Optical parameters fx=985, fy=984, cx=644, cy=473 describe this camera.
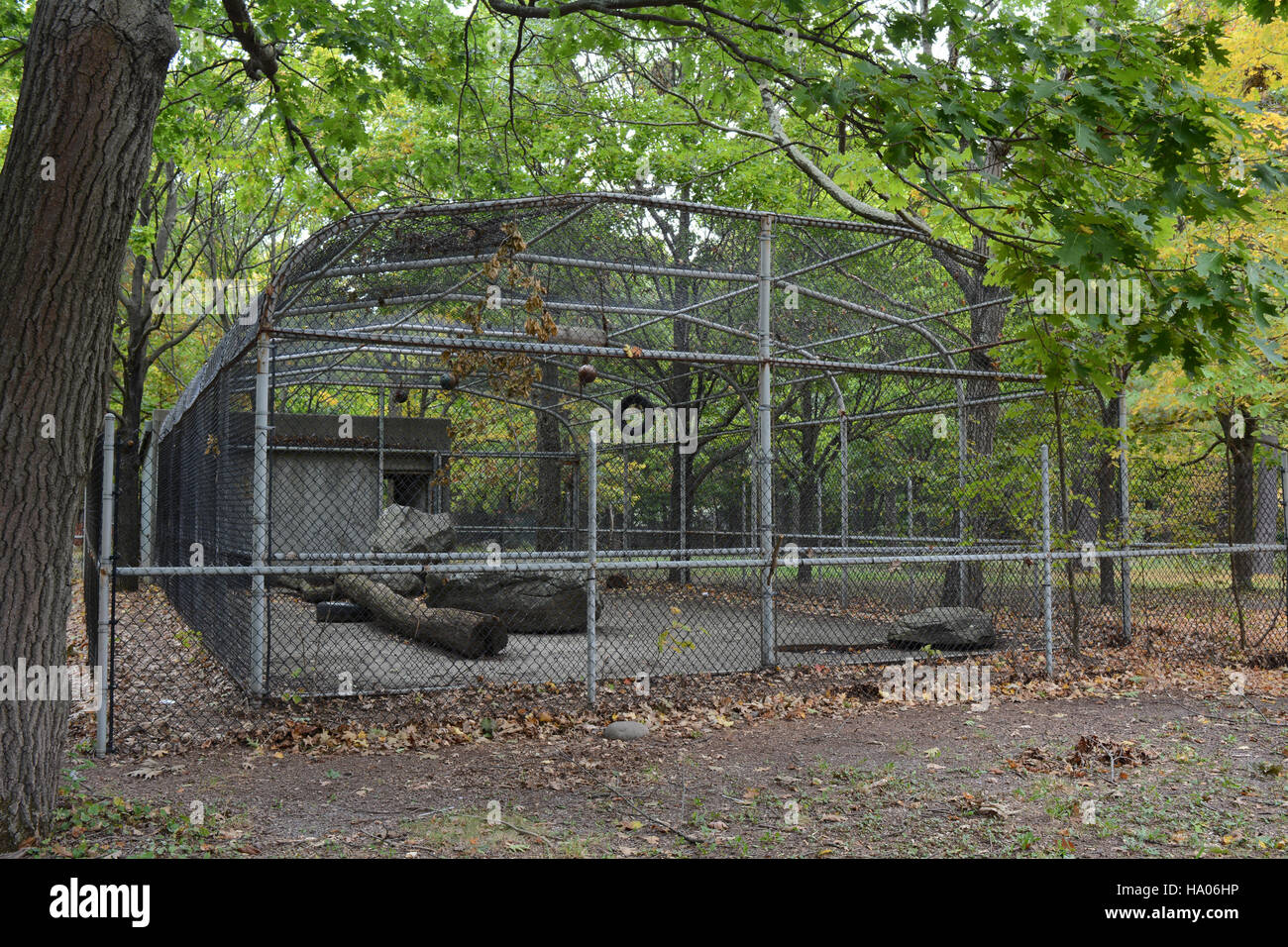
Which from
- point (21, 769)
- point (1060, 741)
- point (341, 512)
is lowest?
point (1060, 741)

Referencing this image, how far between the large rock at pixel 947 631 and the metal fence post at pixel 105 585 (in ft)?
23.2

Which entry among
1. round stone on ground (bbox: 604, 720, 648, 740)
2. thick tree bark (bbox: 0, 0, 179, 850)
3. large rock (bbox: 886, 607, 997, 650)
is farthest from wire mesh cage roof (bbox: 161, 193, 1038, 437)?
round stone on ground (bbox: 604, 720, 648, 740)

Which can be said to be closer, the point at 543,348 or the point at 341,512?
the point at 543,348

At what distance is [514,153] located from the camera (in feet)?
50.7

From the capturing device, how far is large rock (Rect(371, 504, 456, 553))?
46.9 ft

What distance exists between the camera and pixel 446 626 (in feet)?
31.9

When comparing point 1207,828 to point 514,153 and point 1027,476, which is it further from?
point 514,153

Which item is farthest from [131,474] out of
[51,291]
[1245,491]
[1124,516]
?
[1245,491]

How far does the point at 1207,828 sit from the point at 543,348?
5474 mm

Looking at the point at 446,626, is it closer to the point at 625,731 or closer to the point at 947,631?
the point at 625,731

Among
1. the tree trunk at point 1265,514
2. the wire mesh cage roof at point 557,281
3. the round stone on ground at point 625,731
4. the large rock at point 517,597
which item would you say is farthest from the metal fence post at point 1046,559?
the tree trunk at point 1265,514

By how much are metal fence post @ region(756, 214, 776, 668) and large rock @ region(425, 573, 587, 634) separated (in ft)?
10.3

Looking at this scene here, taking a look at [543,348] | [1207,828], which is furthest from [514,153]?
[1207,828]

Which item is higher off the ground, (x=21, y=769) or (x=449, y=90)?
(x=449, y=90)
